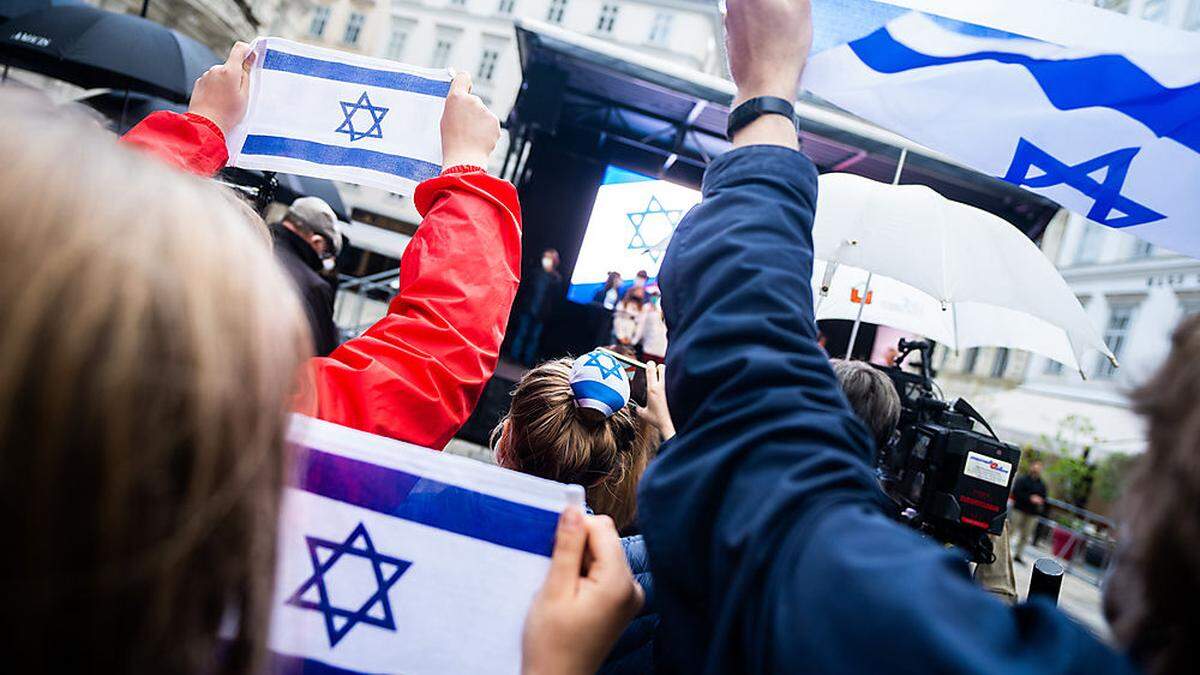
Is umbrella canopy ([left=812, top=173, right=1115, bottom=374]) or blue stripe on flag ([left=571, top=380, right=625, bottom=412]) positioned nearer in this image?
blue stripe on flag ([left=571, top=380, right=625, bottom=412])

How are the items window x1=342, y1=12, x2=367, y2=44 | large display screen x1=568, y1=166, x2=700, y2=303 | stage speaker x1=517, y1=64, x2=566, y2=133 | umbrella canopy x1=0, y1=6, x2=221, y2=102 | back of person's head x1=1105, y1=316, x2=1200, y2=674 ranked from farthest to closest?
window x1=342, y1=12, x2=367, y2=44
large display screen x1=568, y1=166, x2=700, y2=303
stage speaker x1=517, y1=64, x2=566, y2=133
umbrella canopy x1=0, y1=6, x2=221, y2=102
back of person's head x1=1105, y1=316, x2=1200, y2=674

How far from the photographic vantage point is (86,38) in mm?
5988

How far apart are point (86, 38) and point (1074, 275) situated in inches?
1170

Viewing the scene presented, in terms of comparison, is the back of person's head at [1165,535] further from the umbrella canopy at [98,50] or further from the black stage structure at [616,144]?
the umbrella canopy at [98,50]

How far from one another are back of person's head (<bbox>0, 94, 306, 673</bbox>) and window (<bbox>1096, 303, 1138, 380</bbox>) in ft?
89.9

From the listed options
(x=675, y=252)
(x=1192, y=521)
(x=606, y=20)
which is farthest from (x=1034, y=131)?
(x=606, y=20)

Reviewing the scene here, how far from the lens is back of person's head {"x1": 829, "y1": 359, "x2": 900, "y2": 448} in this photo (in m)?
2.56

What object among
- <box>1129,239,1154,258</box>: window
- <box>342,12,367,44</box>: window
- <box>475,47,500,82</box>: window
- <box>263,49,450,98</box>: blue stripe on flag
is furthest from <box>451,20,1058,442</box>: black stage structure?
<box>342,12,367,44</box>: window

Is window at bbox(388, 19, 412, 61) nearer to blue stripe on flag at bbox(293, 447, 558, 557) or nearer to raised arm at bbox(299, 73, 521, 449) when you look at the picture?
raised arm at bbox(299, 73, 521, 449)

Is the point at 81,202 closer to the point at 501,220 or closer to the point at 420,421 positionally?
the point at 420,421

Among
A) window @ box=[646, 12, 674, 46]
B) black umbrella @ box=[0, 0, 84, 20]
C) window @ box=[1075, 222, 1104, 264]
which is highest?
window @ box=[646, 12, 674, 46]

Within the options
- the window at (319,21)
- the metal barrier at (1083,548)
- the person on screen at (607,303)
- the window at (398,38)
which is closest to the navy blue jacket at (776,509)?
the person on screen at (607,303)

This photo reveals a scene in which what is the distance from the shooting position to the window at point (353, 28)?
3666 centimetres

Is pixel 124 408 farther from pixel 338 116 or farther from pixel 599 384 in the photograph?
pixel 338 116
